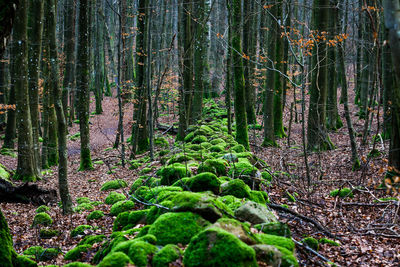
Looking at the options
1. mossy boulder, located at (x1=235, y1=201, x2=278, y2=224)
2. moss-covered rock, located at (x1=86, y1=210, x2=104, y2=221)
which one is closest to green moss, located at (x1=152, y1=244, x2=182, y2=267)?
mossy boulder, located at (x1=235, y1=201, x2=278, y2=224)

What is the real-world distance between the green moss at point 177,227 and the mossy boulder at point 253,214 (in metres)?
0.72

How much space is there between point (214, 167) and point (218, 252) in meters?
4.11

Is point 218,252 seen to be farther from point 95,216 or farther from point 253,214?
point 95,216

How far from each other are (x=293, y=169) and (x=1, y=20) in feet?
28.2

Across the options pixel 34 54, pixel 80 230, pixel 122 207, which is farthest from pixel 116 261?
pixel 34 54

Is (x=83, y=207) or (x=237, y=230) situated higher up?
(x=237, y=230)

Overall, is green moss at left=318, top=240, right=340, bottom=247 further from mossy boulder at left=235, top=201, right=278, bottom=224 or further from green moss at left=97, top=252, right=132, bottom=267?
green moss at left=97, top=252, right=132, bottom=267

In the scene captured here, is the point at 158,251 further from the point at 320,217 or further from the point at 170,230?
the point at 320,217

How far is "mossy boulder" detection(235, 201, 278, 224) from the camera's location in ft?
14.2

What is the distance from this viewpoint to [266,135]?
582 inches

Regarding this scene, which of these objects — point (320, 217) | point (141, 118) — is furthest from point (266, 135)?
point (320, 217)

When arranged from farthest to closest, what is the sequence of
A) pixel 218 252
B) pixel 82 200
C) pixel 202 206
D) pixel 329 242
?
pixel 82 200, pixel 329 242, pixel 202 206, pixel 218 252

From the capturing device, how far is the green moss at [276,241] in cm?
362

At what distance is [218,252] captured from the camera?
298 cm
